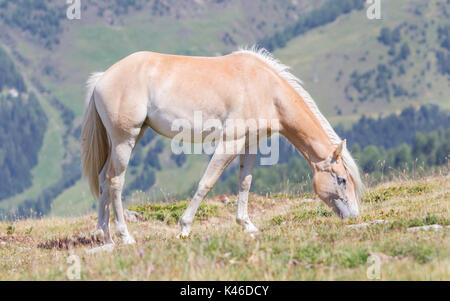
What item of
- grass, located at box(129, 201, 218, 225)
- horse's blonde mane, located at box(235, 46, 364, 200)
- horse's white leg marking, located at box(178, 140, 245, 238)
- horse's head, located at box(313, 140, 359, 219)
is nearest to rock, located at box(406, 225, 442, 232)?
horse's head, located at box(313, 140, 359, 219)

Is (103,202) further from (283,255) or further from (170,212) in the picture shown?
(283,255)

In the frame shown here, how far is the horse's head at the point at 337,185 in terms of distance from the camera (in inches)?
445

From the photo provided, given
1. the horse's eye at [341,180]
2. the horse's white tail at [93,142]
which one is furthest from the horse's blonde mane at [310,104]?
the horse's white tail at [93,142]

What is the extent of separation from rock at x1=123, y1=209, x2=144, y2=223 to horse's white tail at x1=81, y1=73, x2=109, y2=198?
3046 millimetres

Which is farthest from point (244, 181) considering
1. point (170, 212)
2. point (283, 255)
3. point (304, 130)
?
point (283, 255)

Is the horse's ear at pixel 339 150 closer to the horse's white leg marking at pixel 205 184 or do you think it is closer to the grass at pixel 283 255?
the grass at pixel 283 255

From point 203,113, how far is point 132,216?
17.6ft

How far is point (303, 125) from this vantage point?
11.4m

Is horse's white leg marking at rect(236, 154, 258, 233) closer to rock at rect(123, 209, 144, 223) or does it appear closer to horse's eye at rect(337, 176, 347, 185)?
horse's eye at rect(337, 176, 347, 185)

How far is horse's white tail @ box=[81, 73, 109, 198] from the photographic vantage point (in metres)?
11.8

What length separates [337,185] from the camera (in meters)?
11.4
